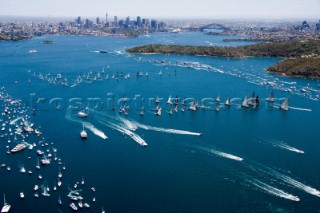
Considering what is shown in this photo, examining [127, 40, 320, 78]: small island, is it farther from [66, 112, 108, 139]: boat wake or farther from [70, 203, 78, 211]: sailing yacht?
[70, 203, 78, 211]: sailing yacht

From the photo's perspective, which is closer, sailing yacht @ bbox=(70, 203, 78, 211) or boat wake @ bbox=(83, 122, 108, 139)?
sailing yacht @ bbox=(70, 203, 78, 211)

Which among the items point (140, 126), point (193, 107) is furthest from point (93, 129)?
point (193, 107)

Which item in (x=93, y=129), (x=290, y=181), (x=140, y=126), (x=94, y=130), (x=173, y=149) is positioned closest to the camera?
(x=290, y=181)

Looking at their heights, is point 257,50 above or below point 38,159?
above

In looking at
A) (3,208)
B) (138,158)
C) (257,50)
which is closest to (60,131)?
(138,158)

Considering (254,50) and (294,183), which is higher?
(254,50)

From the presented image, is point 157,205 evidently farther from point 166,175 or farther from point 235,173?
point 235,173

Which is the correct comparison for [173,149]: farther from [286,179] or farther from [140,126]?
[286,179]

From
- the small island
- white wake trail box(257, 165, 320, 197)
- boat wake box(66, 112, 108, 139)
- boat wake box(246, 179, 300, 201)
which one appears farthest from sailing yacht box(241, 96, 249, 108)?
the small island
